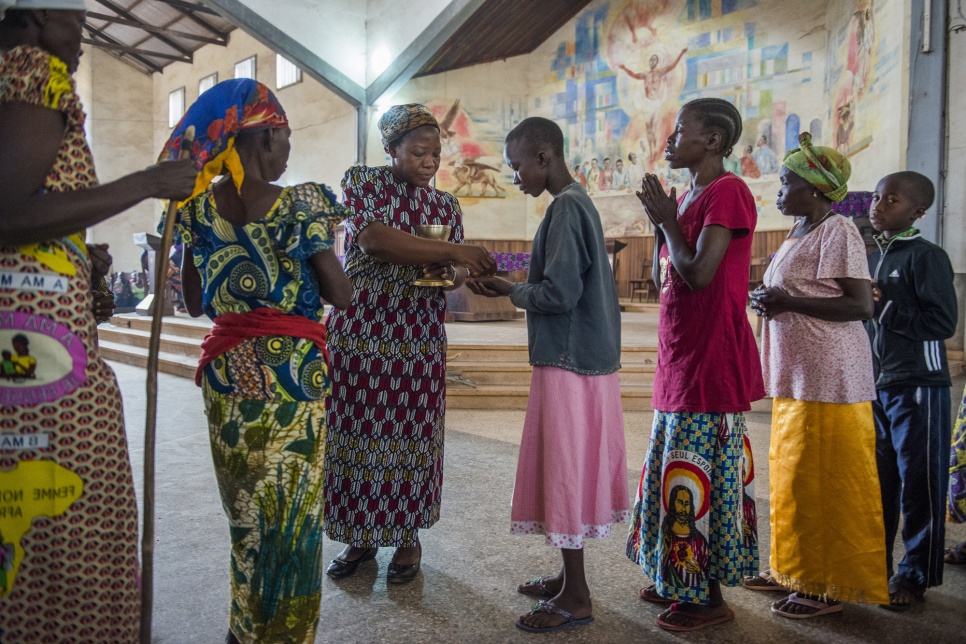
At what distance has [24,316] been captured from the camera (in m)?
1.22

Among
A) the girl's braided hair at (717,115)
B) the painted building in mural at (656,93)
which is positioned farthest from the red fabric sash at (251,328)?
the painted building in mural at (656,93)

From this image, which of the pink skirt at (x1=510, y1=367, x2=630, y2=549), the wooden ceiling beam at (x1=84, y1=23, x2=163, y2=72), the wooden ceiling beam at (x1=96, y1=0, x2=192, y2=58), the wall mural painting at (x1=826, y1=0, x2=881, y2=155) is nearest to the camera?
the pink skirt at (x1=510, y1=367, x2=630, y2=549)

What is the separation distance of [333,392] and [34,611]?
1.14 m

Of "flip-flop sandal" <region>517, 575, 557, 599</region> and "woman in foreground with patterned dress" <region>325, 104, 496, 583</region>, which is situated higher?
"woman in foreground with patterned dress" <region>325, 104, 496, 583</region>

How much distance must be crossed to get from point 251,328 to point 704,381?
1.24 metres

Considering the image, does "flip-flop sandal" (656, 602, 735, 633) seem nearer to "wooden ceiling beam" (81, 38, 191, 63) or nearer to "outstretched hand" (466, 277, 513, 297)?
"outstretched hand" (466, 277, 513, 297)

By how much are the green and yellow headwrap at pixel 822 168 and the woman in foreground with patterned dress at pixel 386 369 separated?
1092 mm

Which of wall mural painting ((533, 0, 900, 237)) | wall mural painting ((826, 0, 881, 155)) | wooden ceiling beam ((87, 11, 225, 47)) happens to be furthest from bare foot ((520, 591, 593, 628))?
wooden ceiling beam ((87, 11, 225, 47))

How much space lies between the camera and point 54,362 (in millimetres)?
1253

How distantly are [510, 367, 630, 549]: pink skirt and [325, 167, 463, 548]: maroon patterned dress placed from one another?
17.5 inches

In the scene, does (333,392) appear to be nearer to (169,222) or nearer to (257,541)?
(257,541)

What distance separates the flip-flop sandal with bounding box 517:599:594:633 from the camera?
6.66 feet

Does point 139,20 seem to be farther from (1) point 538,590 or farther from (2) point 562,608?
(2) point 562,608

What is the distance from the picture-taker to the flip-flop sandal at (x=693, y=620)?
2.04m
